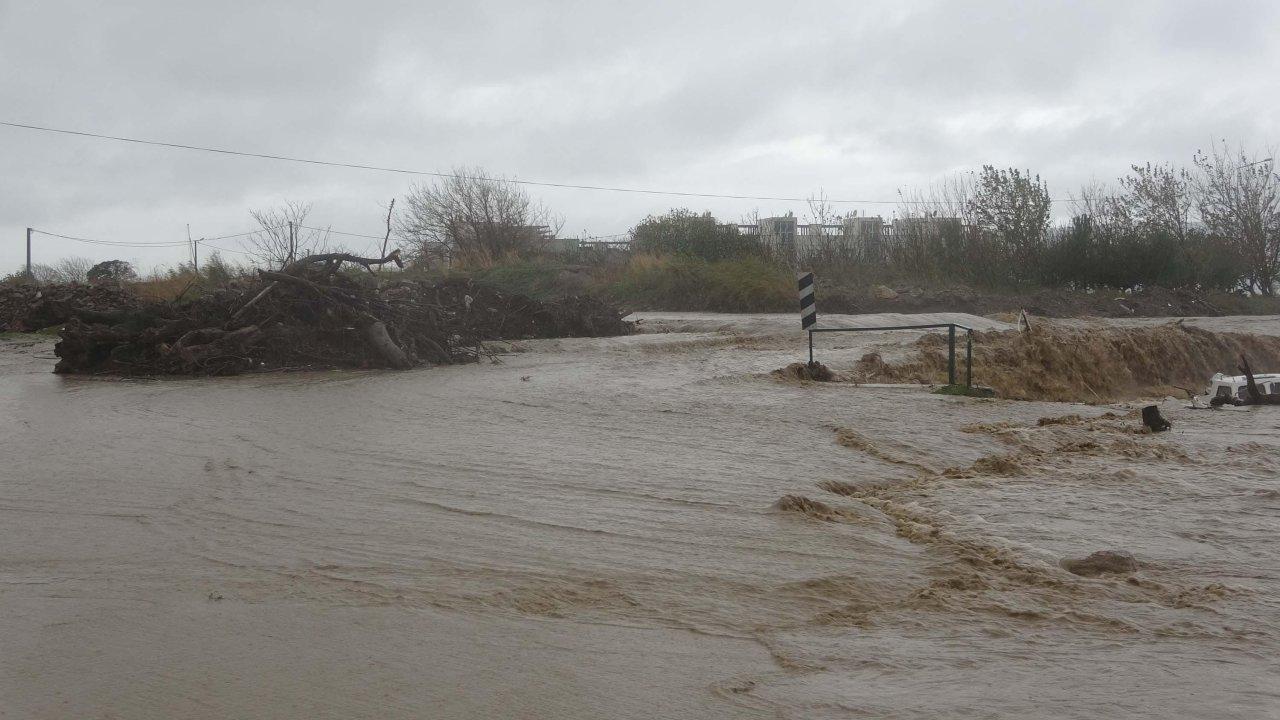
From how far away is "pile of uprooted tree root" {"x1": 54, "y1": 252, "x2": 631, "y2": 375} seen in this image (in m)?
13.9

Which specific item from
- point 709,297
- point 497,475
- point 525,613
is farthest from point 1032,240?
point 525,613

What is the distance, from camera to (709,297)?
29734 millimetres

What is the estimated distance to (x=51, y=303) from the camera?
21.6m

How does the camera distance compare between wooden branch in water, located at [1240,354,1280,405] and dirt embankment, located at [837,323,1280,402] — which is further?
dirt embankment, located at [837,323,1280,402]

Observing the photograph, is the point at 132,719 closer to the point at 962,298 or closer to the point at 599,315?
the point at 599,315

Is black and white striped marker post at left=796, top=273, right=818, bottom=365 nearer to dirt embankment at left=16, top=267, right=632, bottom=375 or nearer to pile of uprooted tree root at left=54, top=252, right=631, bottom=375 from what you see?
dirt embankment at left=16, top=267, right=632, bottom=375

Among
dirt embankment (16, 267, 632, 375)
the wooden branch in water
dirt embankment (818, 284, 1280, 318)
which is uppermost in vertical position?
dirt embankment (818, 284, 1280, 318)

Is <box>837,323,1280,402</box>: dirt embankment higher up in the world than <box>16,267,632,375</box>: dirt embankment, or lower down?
lower down

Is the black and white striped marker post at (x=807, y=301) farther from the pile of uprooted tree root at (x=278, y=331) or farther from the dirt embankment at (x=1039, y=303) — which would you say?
the dirt embankment at (x=1039, y=303)

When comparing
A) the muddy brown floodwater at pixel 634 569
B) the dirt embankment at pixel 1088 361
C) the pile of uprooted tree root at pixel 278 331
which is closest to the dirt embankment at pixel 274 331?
the pile of uprooted tree root at pixel 278 331

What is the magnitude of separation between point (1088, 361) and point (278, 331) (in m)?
12.4

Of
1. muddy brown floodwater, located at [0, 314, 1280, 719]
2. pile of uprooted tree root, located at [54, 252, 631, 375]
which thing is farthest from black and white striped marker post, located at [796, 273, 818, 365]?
pile of uprooted tree root, located at [54, 252, 631, 375]

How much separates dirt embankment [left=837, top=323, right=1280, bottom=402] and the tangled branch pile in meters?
13.4

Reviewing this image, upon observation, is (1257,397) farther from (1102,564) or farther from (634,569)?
(634,569)
